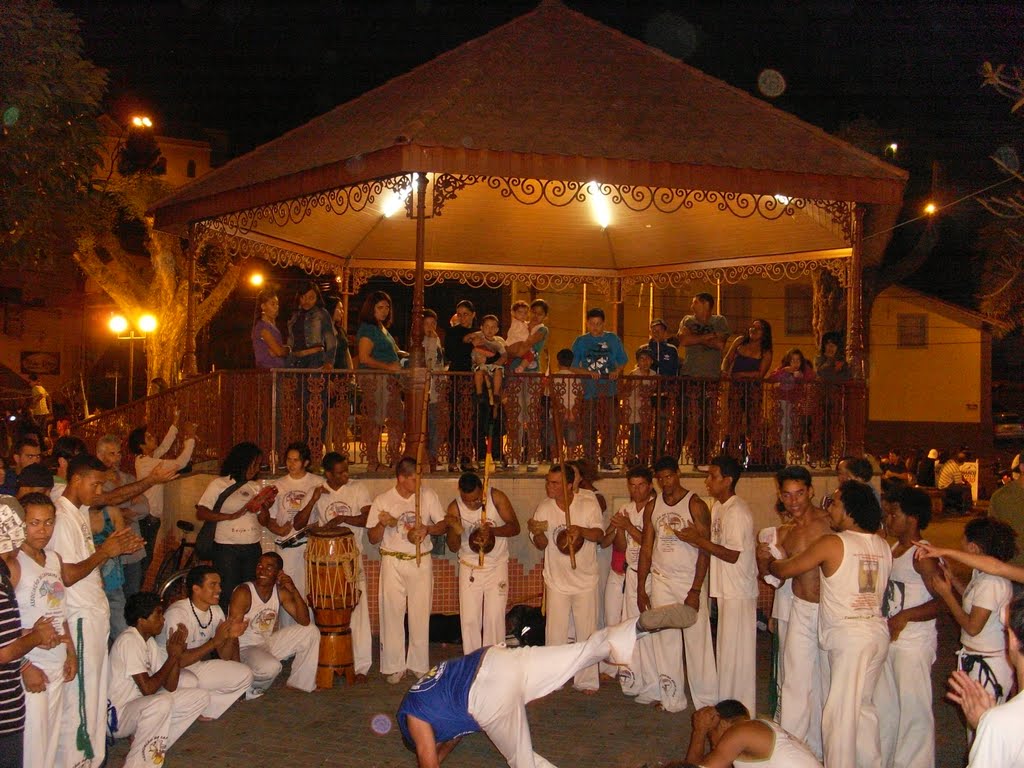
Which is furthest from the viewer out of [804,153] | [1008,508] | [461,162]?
[804,153]

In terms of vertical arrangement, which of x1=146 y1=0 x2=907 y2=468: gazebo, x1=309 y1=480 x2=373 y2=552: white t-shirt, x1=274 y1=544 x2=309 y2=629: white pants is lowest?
x1=274 y1=544 x2=309 y2=629: white pants

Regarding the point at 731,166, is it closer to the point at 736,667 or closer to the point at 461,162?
the point at 461,162

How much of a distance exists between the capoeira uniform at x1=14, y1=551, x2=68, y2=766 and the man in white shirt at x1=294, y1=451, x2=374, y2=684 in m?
3.63

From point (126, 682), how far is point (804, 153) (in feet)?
29.5

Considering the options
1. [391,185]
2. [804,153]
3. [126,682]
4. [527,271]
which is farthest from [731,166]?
[126,682]

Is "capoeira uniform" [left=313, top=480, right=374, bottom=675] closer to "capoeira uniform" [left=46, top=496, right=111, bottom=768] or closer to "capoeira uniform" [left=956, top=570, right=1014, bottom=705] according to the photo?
"capoeira uniform" [left=46, top=496, right=111, bottom=768]

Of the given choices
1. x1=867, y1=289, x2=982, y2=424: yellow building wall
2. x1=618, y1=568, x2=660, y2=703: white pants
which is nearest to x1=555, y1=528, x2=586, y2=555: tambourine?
x1=618, y1=568, x2=660, y2=703: white pants

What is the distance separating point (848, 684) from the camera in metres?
7.15

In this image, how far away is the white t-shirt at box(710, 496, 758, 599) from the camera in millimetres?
8977

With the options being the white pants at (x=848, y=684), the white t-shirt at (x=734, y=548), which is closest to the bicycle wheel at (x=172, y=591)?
the white t-shirt at (x=734, y=548)

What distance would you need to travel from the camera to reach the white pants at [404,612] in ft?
33.2

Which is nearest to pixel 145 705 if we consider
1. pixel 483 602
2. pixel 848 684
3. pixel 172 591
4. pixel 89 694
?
pixel 89 694

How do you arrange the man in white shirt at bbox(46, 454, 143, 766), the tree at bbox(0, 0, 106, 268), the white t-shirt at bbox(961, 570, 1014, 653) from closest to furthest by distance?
1. the white t-shirt at bbox(961, 570, 1014, 653)
2. the man in white shirt at bbox(46, 454, 143, 766)
3. the tree at bbox(0, 0, 106, 268)

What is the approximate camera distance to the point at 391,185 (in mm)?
11539
